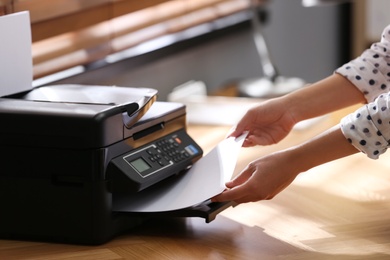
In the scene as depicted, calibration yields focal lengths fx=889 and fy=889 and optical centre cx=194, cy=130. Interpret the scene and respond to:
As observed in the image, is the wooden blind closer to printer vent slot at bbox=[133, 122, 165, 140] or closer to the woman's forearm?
printer vent slot at bbox=[133, 122, 165, 140]

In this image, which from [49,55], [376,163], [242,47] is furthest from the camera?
[242,47]

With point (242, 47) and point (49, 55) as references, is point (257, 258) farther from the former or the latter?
point (242, 47)

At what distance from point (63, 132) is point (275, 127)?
0.56m

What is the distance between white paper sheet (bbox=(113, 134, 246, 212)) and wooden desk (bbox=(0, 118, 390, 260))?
0.19 ft

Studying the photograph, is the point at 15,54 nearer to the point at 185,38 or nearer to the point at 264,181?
the point at 264,181

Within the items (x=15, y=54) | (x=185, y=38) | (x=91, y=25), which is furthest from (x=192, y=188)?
(x=185, y=38)

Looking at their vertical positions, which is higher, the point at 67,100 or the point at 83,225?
the point at 67,100

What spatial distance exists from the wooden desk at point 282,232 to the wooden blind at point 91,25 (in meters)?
0.67

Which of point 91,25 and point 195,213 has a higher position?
point 91,25

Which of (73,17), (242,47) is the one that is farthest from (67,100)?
(242,47)

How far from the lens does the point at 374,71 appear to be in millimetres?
1901

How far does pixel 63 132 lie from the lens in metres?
1.50

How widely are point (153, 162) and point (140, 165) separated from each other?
38 mm

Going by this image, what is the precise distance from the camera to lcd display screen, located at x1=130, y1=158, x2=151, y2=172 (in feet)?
5.15
